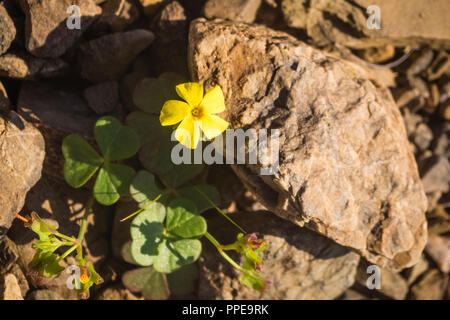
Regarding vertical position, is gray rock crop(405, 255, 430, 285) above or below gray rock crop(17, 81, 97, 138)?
below

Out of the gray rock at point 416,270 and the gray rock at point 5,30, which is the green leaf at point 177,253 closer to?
the gray rock at point 5,30

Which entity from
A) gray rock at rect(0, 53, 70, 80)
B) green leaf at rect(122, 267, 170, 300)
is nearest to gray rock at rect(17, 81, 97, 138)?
gray rock at rect(0, 53, 70, 80)

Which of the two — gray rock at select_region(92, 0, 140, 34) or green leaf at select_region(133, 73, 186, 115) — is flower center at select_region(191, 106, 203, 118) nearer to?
green leaf at select_region(133, 73, 186, 115)

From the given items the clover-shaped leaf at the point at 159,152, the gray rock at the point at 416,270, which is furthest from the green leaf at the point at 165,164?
the gray rock at the point at 416,270

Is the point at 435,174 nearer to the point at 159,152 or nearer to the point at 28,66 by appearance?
the point at 159,152
